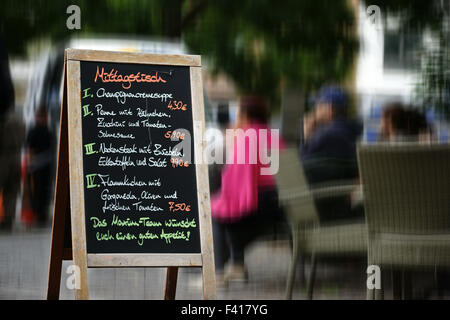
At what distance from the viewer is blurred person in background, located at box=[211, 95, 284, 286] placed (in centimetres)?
720

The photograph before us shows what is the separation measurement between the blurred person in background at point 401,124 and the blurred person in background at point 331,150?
1.02ft

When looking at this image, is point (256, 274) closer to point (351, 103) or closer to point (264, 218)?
point (264, 218)

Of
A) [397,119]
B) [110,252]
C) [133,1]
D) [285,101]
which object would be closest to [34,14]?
[133,1]

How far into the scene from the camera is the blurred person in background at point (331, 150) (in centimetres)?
634

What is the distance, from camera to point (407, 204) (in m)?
4.65

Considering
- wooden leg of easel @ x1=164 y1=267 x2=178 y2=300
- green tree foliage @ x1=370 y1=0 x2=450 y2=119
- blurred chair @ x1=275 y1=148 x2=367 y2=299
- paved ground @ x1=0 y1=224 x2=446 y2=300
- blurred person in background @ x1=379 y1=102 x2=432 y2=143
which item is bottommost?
paved ground @ x1=0 y1=224 x2=446 y2=300

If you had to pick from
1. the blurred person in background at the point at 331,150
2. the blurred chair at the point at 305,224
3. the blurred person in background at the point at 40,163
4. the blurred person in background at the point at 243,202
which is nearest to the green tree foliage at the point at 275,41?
the blurred person in background at the point at 40,163

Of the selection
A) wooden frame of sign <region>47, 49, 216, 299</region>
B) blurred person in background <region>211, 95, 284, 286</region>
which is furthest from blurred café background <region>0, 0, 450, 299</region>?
wooden frame of sign <region>47, 49, 216, 299</region>

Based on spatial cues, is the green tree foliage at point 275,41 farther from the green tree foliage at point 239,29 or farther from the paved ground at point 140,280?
the paved ground at point 140,280

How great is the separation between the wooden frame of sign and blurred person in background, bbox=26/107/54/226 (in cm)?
502

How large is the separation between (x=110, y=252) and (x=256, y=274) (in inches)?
128

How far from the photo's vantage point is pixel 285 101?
35.4 ft

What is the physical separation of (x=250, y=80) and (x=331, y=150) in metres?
3.94

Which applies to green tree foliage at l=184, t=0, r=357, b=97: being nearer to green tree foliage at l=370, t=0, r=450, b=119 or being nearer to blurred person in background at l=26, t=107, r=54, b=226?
green tree foliage at l=370, t=0, r=450, b=119
